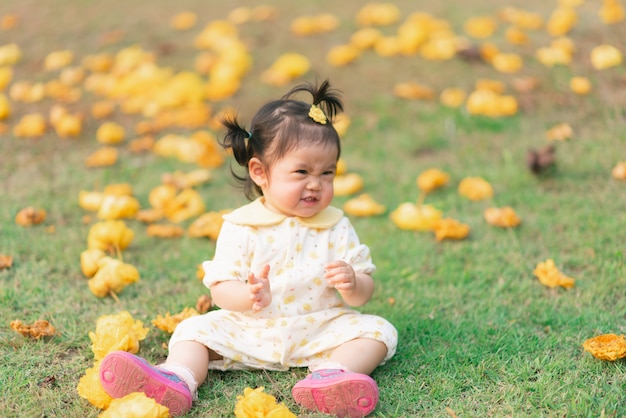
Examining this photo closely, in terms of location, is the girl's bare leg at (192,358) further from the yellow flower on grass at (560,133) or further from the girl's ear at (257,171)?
the yellow flower on grass at (560,133)

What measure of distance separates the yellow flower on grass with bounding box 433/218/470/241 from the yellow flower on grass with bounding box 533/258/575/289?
1.71 feet

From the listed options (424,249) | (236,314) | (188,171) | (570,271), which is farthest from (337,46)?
(236,314)

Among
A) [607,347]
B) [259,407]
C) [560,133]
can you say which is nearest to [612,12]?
[560,133]

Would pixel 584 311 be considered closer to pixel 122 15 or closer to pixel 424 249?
pixel 424 249

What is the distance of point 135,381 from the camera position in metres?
2.06

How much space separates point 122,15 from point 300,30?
2040 mm

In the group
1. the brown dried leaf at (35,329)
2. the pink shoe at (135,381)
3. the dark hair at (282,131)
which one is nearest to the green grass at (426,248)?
the brown dried leaf at (35,329)

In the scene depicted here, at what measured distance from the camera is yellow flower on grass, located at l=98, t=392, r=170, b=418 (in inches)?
75.8

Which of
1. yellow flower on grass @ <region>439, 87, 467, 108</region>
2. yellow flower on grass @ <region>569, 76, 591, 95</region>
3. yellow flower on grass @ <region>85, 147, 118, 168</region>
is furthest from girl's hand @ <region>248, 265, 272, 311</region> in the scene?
yellow flower on grass @ <region>569, 76, 591, 95</region>

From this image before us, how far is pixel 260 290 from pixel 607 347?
47.4 inches

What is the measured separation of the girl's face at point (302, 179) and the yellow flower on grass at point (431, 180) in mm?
1727

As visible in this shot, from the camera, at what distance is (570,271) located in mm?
3197

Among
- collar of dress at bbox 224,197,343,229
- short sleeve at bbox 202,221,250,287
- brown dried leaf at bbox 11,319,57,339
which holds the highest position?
collar of dress at bbox 224,197,343,229

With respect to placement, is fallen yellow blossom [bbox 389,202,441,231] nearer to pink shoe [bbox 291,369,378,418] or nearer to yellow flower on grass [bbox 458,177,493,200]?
yellow flower on grass [bbox 458,177,493,200]
